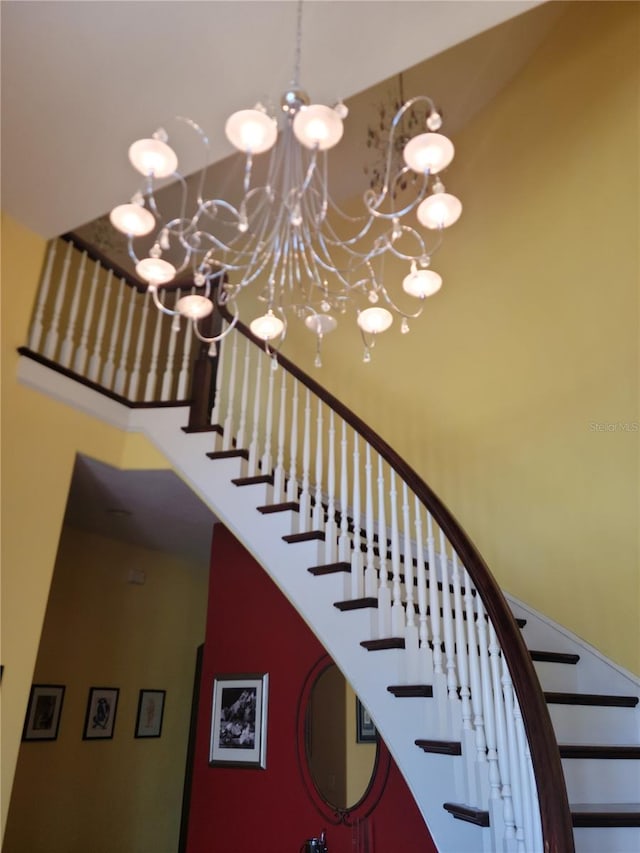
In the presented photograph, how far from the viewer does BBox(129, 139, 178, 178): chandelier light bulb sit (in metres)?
2.27

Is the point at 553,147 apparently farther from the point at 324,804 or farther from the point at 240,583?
the point at 324,804

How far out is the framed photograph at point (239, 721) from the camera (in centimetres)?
420

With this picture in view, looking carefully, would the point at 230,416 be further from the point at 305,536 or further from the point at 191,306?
the point at 191,306

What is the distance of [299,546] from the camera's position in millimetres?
3572

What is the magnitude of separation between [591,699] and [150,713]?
13.4 ft

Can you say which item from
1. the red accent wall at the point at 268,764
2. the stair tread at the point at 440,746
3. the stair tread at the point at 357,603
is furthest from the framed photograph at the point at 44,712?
the stair tread at the point at 440,746

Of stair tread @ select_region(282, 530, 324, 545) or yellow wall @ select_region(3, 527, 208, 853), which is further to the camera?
yellow wall @ select_region(3, 527, 208, 853)

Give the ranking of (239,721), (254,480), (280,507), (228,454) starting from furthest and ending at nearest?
(239,721)
(228,454)
(254,480)
(280,507)

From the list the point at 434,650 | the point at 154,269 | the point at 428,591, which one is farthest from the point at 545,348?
the point at 154,269

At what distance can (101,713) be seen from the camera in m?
5.27

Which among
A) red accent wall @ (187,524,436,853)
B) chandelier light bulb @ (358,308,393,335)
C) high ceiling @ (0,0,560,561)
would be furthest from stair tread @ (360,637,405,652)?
high ceiling @ (0,0,560,561)

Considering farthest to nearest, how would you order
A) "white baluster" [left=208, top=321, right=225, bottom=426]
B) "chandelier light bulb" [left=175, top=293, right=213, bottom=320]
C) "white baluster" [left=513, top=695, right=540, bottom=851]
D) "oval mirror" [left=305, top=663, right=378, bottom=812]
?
→ 1. "white baluster" [left=208, top=321, right=225, bottom=426]
2. "oval mirror" [left=305, top=663, right=378, bottom=812]
3. "chandelier light bulb" [left=175, top=293, right=213, bottom=320]
4. "white baluster" [left=513, top=695, right=540, bottom=851]

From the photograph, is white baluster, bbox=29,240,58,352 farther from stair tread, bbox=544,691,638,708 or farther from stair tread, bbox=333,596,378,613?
stair tread, bbox=544,691,638,708

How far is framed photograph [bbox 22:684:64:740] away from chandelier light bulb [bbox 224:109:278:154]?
4.39 meters
